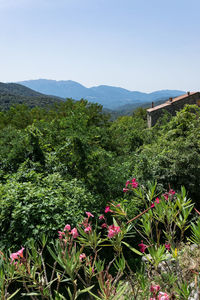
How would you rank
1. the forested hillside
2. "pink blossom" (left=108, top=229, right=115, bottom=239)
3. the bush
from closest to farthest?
"pink blossom" (left=108, top=229, right=115, bottom=239) < the bush < the forested hillside

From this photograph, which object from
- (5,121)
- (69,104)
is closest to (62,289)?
(69,104)

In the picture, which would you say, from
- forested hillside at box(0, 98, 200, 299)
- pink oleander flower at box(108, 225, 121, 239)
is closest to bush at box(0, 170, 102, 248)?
forested hillside at box(0, 98, 200, 299)

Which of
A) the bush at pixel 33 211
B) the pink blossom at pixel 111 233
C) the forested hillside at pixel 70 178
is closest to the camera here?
the pink blossom at pixel 111 233

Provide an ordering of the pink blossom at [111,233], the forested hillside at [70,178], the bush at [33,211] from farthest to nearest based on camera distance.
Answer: the forested hillside at [70,178], the bush at [33,211], the pink blossom at [111,233]

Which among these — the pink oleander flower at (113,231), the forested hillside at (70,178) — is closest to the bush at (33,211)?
the forested hillside at (70,178)

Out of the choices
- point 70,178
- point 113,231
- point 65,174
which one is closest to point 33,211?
point 70,178

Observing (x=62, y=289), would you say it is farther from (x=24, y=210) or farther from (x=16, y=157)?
(x=16, y=157)

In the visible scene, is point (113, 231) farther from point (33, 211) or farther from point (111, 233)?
point (33, 211)

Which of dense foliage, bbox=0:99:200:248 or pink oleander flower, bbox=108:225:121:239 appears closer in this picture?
pink oleander flower, bbox=108:225:121:239

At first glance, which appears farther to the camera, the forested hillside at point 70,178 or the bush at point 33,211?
the forested hillside at point 70,178

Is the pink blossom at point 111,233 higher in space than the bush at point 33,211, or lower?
higher

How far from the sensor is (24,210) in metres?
4.13

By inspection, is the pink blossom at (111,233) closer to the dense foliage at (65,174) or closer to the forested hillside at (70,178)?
the forested hillside at (70,178)

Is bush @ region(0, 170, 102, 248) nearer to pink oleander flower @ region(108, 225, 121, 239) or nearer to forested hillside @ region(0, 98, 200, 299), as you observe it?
forested hillside @ region(0, 98, 200, 299)
